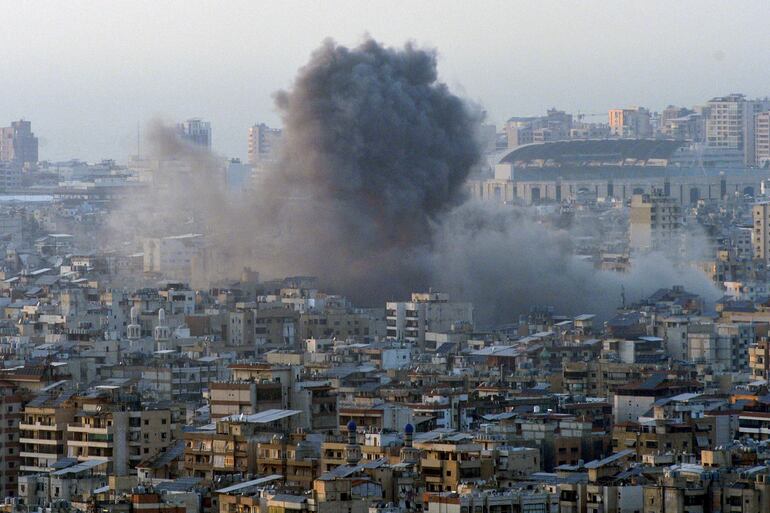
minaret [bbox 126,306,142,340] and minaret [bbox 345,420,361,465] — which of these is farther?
minaret [bbox 126,306,142,340]

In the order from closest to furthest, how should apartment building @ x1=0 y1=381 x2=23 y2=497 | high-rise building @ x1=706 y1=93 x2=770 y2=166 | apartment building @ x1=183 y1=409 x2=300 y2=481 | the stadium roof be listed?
apartment building @ x1=183 y1=409 x2=300 y2=481 < apartment building @ x1=0 y1=381 x2=23 y2=497 < the stadium roof < high-rise building @ x1=706 y1=93 x2=770 y2=166

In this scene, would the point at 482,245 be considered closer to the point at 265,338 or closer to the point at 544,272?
the point at 544,272

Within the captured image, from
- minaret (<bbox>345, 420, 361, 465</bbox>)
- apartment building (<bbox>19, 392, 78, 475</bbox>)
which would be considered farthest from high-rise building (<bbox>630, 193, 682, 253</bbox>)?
minaret (<bbox>345, 420, 361, 465</bbox>)

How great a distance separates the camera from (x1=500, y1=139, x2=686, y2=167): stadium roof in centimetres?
16388

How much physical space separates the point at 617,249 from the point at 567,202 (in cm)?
4314

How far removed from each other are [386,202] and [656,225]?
32.7m

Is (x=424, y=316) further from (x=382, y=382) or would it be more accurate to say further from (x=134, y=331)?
(x=382, y=382)

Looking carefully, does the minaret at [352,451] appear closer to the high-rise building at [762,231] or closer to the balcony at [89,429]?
the balcony at [89,429]

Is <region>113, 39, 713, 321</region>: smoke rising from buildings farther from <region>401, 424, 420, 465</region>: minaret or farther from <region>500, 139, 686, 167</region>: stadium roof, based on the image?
<region>500, 139, 686, 167</region>: stadium roof

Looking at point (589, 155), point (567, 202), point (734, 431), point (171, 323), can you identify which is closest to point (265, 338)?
point (171, 323)

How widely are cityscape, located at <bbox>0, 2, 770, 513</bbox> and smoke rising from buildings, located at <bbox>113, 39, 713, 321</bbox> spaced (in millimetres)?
83

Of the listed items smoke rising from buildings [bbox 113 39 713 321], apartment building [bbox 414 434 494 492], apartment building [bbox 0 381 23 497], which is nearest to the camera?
apartment building [bbox 414 434 494 492]

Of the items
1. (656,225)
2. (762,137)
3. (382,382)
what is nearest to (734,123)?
(762,137)

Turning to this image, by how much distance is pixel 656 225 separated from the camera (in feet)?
361
